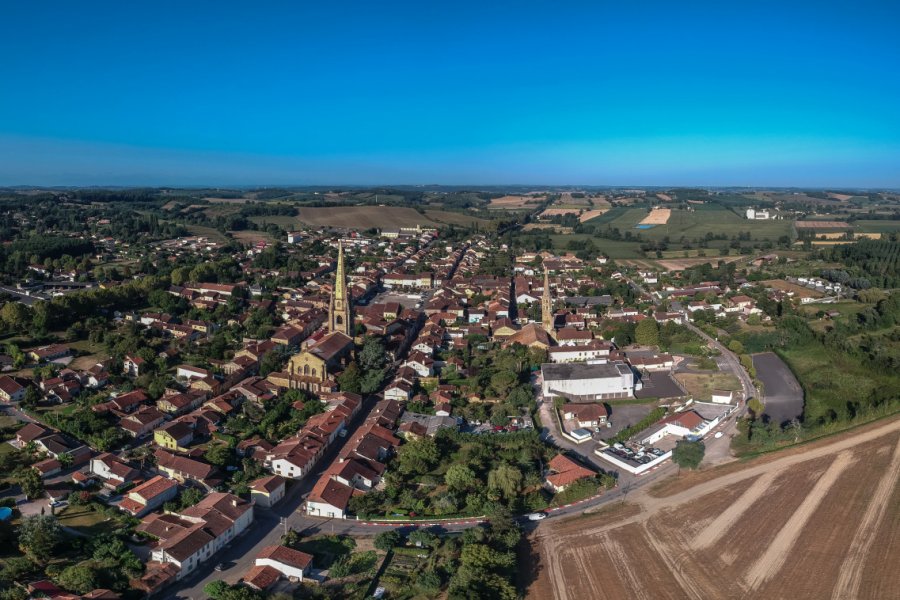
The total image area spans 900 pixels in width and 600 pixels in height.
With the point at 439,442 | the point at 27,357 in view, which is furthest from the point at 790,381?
the point at 27,357

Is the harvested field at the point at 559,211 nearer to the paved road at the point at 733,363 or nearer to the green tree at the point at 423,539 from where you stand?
the paved road at the point at 733,363

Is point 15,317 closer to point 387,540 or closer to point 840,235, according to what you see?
point 387,540

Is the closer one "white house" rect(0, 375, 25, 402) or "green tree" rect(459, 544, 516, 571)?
"green tree" rect(459, 544, 516, 571)

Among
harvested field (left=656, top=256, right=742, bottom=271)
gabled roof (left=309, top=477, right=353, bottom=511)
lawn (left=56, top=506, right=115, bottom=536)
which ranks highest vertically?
harvested field (left=656, top=256, right=742, bottom=271)

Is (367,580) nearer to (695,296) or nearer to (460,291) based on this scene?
(460,291)

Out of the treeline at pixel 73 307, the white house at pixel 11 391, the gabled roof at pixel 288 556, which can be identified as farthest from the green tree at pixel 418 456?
the treeline at pixel 73 307

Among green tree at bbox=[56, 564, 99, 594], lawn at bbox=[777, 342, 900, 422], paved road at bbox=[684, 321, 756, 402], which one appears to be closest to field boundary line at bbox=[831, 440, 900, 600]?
lawn at bbox=[777, 342, 900, 422]

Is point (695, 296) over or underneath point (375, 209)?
underneath

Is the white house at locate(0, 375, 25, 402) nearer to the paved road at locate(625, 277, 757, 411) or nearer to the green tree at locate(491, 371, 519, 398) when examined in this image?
the green tree at locate(491, 371, 519, 398)
